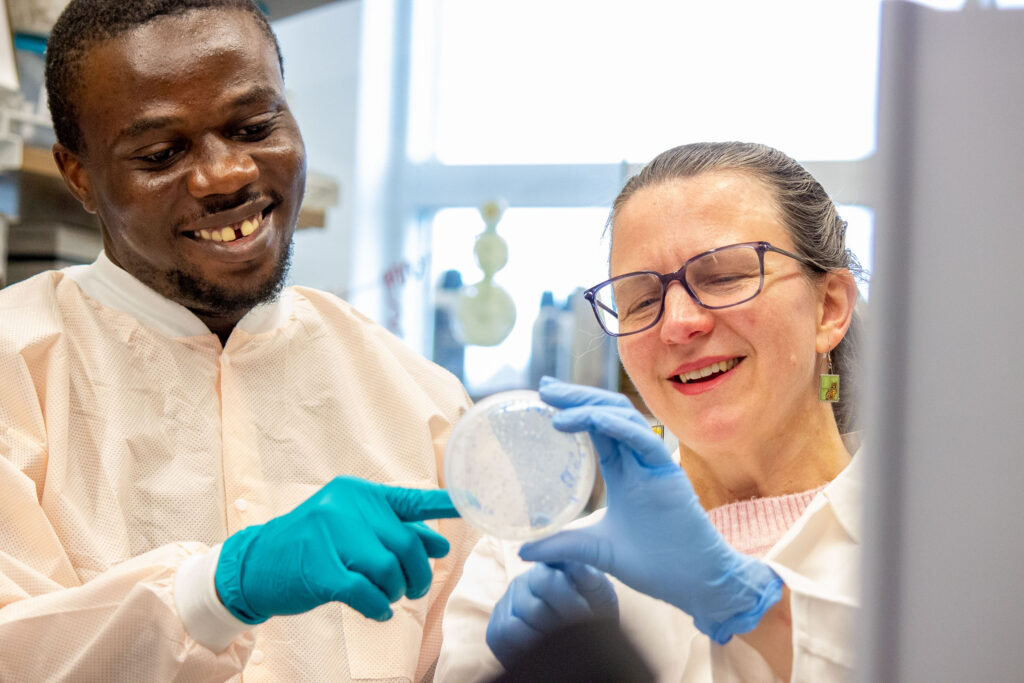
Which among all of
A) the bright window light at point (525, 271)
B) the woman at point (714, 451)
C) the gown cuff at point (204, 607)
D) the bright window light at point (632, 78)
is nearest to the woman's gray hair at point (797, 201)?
the woman at point (714, 451)

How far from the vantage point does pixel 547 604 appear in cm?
110

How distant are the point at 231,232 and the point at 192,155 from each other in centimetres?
13

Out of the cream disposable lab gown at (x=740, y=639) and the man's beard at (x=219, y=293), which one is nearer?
the cream disposable lab gown at (x=740, y=639)

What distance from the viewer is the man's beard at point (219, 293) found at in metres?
1.52

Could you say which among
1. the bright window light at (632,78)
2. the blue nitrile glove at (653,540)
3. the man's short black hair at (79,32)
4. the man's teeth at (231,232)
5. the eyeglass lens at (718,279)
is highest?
the bright window light at (632,78)

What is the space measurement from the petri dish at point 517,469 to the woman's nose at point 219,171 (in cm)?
71

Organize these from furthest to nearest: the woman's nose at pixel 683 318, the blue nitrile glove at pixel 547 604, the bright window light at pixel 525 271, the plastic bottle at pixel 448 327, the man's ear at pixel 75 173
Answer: the plastic bottle at pixel 448 327 < the bright window light at pixel 525 271 < the man's ear at pixel 75 173 < the woman's nose at pixel 683 318 < the blue nitrile glove at pixel 547 604

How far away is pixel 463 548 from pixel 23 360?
745 millimetres

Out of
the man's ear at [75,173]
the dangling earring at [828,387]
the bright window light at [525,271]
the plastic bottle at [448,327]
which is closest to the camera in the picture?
the dangling earring at [828,387]

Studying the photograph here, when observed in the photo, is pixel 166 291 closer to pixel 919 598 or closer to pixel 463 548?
pixel 463 548

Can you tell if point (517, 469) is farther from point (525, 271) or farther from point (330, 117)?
point (330, 117)

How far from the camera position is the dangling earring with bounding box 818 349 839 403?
4.35ft

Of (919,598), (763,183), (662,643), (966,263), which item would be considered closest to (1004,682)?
(919,598)

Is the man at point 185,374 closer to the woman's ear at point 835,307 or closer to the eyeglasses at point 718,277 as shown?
the eyeglasses at point 718,277
